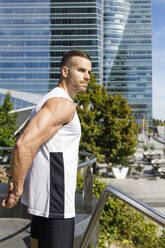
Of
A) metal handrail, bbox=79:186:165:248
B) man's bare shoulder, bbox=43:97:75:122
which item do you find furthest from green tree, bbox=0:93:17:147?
man's bare shoulder, bbox=43:97:75:122

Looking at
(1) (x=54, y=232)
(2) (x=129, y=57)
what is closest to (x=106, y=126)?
(1) (x=54, y=232)

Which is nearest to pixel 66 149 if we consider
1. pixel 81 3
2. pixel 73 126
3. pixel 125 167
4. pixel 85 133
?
pixel 73 126

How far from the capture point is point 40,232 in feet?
5.01

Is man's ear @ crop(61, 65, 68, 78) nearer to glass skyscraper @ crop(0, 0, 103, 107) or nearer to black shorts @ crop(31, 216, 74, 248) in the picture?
black shorts @ crop(31, 216, 74, 248)

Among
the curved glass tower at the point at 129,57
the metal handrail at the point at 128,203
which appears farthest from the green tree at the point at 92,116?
the curved glass tower at the point at 129,57

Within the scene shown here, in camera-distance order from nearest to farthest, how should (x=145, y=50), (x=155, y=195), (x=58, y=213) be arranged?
1. (x=58, y=213)
2. (x=155, y=195)
3. (x=145, y=50)

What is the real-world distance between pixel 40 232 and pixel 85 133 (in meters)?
11.5

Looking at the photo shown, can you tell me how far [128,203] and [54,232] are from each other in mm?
481

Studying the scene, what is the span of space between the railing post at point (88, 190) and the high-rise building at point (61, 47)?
107 m

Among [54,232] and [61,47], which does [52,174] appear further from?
[61,47]

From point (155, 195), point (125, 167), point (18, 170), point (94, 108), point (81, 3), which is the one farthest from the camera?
point (81, 3)

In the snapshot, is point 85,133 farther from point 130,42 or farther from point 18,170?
point 130,42

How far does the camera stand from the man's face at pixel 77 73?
1618mm

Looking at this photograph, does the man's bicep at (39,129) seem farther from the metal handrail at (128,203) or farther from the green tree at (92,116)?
the green tree at (92,116)
